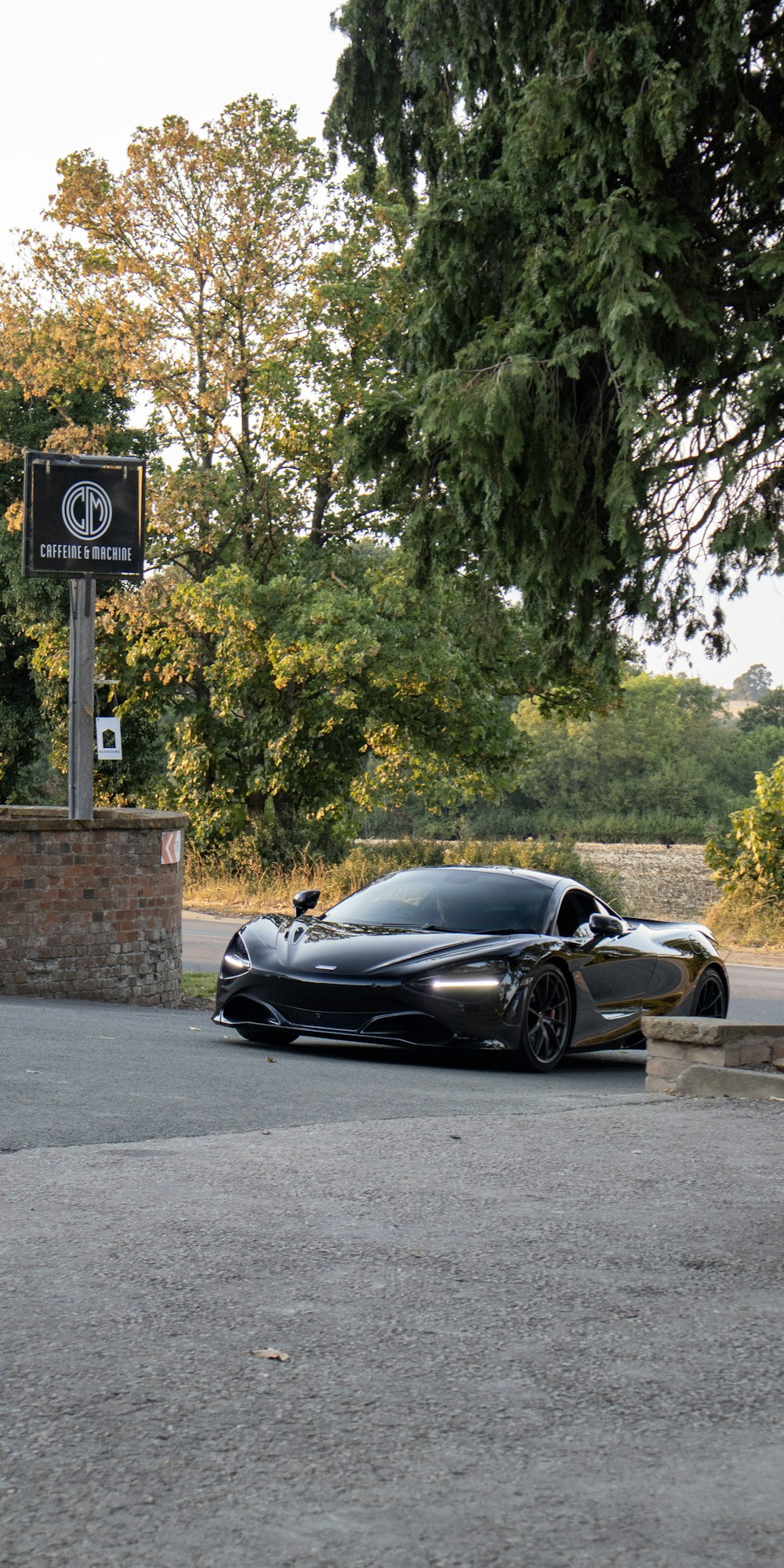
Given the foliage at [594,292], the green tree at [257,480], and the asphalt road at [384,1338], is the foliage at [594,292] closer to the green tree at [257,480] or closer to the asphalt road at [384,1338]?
the asphalt road at [384,1338]

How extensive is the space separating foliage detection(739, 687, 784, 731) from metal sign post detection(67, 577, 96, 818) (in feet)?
356

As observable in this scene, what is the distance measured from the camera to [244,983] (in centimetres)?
1020

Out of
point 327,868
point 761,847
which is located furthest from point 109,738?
point 327,868

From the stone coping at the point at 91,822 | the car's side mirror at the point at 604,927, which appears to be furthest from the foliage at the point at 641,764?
the car's side mirror at the point at 604,927

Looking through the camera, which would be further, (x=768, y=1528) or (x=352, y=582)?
(x=352, y=582)

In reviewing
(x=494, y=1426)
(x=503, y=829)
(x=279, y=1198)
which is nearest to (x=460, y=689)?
(x=279, y=1198)

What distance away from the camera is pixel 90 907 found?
12.8 metres

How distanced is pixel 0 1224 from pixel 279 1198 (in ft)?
3.17

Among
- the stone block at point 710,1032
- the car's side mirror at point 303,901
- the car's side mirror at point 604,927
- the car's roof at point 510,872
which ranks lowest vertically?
the stone block at point 710,1032

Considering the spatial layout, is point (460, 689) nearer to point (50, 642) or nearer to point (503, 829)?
point (50, 642)

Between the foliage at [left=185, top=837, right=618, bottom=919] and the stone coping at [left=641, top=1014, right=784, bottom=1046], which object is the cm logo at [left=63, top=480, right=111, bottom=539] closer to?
the stone coping at [left=641, top=1014, right=784, bottom=1046]

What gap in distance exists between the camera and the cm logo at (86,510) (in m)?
14.7

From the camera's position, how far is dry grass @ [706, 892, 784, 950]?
2506 cm

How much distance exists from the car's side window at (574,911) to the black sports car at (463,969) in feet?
0.04
